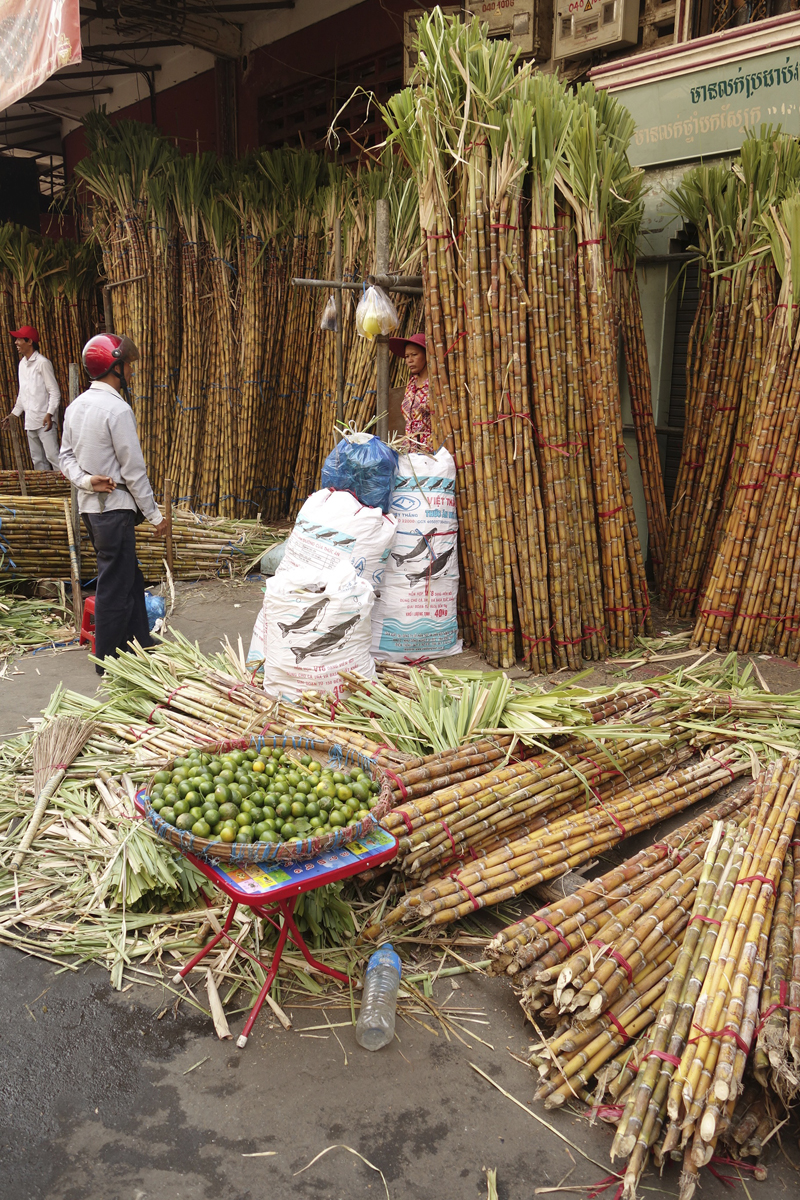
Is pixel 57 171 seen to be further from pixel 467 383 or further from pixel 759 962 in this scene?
pixel 759 962

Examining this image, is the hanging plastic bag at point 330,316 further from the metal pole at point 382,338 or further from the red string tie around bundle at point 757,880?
the red string tie around bundle at point 757,880

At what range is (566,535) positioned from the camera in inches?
185

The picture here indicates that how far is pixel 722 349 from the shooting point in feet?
17.5

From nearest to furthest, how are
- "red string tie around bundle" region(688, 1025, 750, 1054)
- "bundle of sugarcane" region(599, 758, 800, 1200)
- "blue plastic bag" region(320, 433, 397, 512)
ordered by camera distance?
"bundle of sugarcane" region(599, 758, 800, 1200) < "red string tie around bundle" region(688, 1025, 750, 1054) < "blue plastic bag" region(320, 433, 397, 512)

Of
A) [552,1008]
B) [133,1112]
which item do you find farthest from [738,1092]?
[133,1112]

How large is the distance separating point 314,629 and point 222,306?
19.1ft

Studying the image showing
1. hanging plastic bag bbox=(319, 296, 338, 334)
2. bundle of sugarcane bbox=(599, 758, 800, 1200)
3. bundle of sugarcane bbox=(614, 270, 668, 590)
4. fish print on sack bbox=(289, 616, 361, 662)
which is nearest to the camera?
bundle of sugarcane bbox=(599, 758, 800, 1200)

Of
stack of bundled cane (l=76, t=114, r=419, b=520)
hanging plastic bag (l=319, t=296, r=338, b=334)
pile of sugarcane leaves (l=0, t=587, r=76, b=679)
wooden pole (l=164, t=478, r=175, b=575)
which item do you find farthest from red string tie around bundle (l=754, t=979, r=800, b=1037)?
stack of bundled cane (l=76, t=114, r=419, b=520)

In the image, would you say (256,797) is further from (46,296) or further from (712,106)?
(46,296)

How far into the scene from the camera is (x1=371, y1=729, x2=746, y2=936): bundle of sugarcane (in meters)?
2.84

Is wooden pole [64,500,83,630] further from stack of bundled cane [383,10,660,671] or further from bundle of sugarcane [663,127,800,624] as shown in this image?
bundle of sugarcane [663,127,800,624]

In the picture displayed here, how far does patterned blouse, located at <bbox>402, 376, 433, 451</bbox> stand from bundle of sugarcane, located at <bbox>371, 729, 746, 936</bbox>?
2559 mm

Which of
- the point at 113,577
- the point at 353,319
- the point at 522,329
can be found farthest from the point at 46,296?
the point at 522,329

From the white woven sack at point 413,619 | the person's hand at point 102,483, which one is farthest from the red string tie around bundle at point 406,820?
the person's hand at point 102,483
